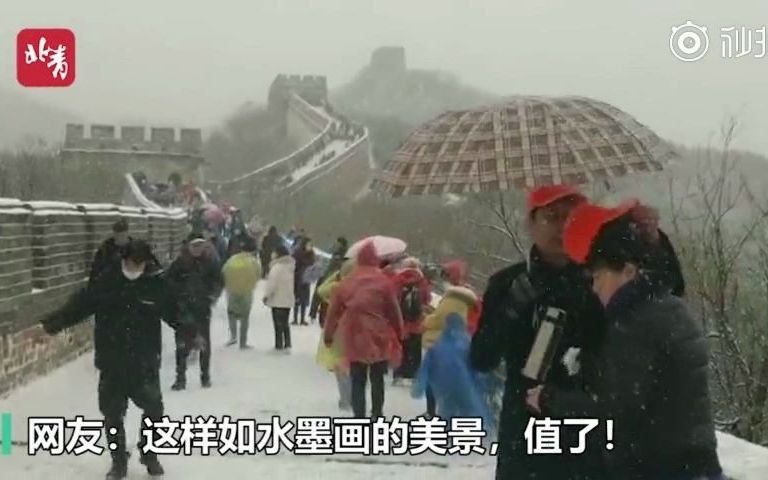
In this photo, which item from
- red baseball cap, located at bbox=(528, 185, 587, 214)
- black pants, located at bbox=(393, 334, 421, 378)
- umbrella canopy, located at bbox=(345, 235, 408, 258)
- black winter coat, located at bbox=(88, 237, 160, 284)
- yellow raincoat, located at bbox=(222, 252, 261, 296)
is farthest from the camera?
yellow raincoat, located at bbox=(222, 252, 261, 296)

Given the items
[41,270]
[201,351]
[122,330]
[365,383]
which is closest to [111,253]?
[122,330]

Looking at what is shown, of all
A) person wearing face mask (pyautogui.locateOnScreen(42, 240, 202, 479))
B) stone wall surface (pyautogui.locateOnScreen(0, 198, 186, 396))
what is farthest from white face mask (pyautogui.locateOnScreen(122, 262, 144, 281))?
stone wall surface (pyautogui.locateOnScreen(0, 198, 186, 396))

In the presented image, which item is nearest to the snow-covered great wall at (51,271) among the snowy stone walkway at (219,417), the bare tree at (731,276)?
the snowy stone walkway at (219,417)

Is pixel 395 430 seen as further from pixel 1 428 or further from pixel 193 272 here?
pixel 193 272

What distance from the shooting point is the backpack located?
5934mm

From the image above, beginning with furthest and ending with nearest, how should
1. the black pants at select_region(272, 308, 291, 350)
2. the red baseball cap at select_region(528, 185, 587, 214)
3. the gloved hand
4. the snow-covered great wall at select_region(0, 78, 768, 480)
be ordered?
the black pants at select_region(272, 308, 291, 350), the snow-covered great wall at select_region(0, 78, 768, 480), the red baseball cap at select_region(528, 185, 587, 214), the gloved hand

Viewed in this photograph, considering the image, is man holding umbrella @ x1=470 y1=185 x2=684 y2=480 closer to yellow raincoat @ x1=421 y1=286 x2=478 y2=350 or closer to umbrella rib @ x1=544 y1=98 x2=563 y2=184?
umbrella rib @ x1=544 y1=98 x2=563 y2=184

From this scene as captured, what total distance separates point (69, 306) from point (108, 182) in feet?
12.8

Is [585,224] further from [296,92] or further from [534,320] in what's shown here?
[296,92]

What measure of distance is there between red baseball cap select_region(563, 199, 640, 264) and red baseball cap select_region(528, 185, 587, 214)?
6cm

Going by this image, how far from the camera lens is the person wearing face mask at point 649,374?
6.02 ft

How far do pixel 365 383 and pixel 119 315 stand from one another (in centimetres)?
139

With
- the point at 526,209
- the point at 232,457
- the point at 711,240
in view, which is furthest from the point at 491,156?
the point at 711,240

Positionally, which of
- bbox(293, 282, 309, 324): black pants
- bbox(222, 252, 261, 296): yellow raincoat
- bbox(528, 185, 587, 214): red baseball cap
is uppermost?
bbox(528, 185, 587, 214): red baseball cap
